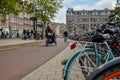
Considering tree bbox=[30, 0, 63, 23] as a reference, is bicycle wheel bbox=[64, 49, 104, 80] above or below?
below

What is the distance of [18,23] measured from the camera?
123 metres

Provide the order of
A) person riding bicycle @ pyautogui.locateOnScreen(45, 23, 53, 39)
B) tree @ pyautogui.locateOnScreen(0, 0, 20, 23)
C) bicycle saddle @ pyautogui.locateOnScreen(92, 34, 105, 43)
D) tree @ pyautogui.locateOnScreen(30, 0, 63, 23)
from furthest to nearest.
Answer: tree @ pyautogui.locateOnScreen(30, 0, 63, 23) < tree @ pyautogui.locateOnScreen(0, 0, 20, 23) < person riding bicycle @ pyautogui.locateOnScreen(45, 23, 53, 39) < bicycle saddle @ pyautogui.locateOnScreen(92, 34, 105, 43)

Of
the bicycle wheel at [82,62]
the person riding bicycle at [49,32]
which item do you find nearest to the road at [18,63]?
the bicycle wheel at [82,62]

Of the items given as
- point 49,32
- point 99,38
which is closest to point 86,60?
point 99,38

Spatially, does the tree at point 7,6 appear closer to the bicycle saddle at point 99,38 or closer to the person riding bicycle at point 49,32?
the person riding bicycle at point 49,32

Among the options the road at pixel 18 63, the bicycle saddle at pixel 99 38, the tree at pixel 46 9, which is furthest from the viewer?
the tree at pixel 46 9

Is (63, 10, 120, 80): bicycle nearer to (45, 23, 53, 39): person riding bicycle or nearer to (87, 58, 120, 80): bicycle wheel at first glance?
(87, 58, 120, 80): bicycle wheel

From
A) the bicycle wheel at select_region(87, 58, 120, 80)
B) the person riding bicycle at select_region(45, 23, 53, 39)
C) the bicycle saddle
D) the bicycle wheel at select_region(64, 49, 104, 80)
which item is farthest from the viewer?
the person riding bicycle at select_region(45, 23, 53, 39)

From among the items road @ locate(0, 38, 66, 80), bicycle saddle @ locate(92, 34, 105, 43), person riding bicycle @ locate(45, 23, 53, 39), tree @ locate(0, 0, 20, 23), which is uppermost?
tree @ locate(0, 0, 20, 23)

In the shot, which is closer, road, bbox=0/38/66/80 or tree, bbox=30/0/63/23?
road, bbox=0/38/66/80

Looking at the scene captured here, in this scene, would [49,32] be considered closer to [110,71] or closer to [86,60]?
[86,60]

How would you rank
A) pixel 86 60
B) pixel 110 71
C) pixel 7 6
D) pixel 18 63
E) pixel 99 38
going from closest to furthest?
pixel 110 71
pixel 99 38
pixel 86 60
pixel 18 63
pixel 7 6

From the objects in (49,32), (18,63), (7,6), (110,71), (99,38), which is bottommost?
(18,63)

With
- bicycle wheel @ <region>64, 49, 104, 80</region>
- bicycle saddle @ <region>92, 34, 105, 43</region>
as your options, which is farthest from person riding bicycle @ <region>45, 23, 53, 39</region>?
bicycle saddle @ <region>92, 34, 105, 43</region>
